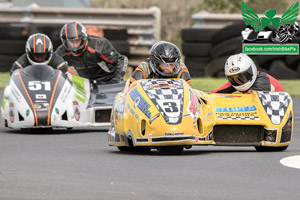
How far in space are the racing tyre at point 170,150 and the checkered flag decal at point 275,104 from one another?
1.02 meters

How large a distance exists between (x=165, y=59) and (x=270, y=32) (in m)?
10.7

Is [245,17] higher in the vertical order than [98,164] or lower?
higher

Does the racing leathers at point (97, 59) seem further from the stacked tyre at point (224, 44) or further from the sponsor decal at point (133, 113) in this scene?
the stacked tyre at point (224, 44)

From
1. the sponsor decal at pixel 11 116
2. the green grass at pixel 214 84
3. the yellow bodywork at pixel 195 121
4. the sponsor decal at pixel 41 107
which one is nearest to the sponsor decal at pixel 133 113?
the yellow bodywork at pixel 195 121

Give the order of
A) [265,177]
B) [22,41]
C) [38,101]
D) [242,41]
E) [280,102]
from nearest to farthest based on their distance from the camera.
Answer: [265,177] < [280,102] < [38,101] < [242,41] < [22,41]

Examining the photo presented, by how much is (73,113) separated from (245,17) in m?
8.72

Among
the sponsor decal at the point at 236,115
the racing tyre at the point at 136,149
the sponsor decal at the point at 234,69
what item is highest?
the sponsor decal at the point at 234,69

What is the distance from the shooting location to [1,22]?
2327 cm

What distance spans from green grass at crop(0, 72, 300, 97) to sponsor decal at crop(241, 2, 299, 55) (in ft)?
2.17

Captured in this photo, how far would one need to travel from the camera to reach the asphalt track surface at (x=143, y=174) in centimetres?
659

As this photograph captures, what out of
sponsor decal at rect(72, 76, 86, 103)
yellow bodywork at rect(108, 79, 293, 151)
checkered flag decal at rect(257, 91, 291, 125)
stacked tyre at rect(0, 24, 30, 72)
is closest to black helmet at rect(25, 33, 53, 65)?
sponsor decal at rect(72, 76, 86, 103)

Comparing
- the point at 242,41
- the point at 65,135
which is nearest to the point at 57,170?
the point at 65,135

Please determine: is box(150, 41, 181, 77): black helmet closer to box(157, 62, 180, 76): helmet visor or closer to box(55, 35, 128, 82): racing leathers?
box(157, 62, 180, 76): helmet visor

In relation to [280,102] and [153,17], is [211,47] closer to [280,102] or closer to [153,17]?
[153,17]
